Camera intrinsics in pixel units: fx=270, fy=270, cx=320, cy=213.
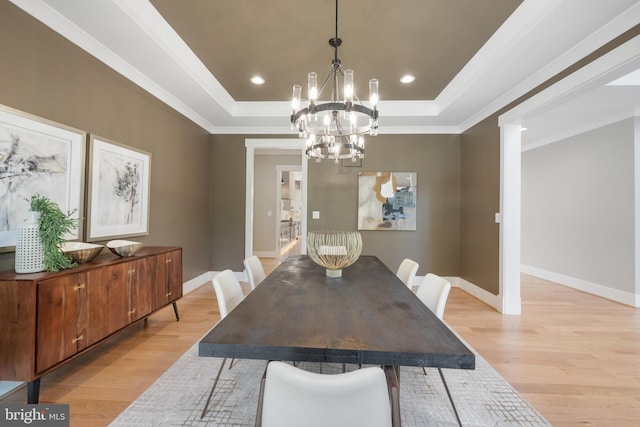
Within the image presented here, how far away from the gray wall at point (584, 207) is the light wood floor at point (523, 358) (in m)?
0.74

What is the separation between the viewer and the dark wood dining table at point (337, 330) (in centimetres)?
94

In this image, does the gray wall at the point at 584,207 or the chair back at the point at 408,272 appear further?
the gray wall at the point at 584,207

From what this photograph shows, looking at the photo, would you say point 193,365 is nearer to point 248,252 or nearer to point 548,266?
point 248,252

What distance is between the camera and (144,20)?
2059mm

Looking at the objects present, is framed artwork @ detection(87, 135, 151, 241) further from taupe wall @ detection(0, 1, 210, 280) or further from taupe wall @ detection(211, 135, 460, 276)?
taupe wall @ detection(211, 135, 460, 276)

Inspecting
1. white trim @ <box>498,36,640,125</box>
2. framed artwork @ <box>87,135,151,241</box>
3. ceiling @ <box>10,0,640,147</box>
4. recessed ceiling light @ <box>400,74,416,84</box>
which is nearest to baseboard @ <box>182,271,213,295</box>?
framed artwork @ <box>87,135,151,241</box>

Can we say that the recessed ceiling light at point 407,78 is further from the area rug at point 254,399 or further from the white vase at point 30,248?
the white vase at point 30,248

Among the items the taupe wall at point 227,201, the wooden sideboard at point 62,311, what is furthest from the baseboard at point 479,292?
the wooden sideboard at point 62,311

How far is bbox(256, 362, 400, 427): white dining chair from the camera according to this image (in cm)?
74

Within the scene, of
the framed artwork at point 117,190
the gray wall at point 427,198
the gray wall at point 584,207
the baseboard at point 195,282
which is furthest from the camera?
the gray wall at point 427,198

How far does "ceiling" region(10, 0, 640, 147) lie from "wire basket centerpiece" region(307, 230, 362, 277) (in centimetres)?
174

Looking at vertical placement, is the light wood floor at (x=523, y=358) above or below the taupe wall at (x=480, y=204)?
below

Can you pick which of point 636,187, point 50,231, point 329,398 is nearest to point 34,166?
point 50,231

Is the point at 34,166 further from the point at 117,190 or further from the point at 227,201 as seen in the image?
the point at 227,201
